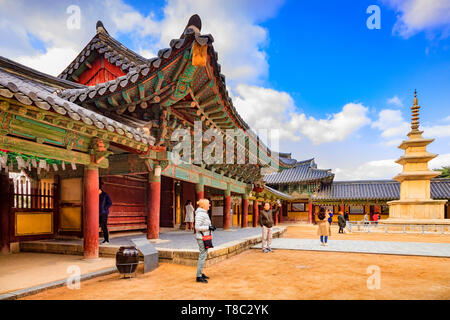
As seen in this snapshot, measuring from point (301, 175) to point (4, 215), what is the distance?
35019 mm

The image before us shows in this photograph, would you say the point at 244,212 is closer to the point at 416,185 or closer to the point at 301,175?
the point at 416,185

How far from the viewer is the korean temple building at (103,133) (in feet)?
17.9

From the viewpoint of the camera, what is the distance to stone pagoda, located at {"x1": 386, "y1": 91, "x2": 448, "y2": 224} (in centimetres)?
2317

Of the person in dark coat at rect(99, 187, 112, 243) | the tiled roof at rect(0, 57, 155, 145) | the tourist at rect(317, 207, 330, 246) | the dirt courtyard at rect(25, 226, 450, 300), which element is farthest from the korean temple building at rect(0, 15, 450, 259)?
the tourist at rect(317, 207, 330, 246)

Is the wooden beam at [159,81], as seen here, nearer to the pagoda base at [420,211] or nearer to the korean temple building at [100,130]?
the korean temple building at [100,130]

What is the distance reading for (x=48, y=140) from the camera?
5.71 m

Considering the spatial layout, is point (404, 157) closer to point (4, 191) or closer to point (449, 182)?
point (449, 182)

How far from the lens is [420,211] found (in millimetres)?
23484

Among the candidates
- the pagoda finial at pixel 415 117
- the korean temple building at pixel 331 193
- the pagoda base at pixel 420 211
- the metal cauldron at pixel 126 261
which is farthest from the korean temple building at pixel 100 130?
the korean temple building at pixel 331 193

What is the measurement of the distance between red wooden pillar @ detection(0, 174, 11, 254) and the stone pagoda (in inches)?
998

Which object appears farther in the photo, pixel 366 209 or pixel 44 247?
pixel 366 209

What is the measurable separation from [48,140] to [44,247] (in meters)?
4.22

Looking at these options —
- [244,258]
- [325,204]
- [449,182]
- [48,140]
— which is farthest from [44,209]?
[449,182]
